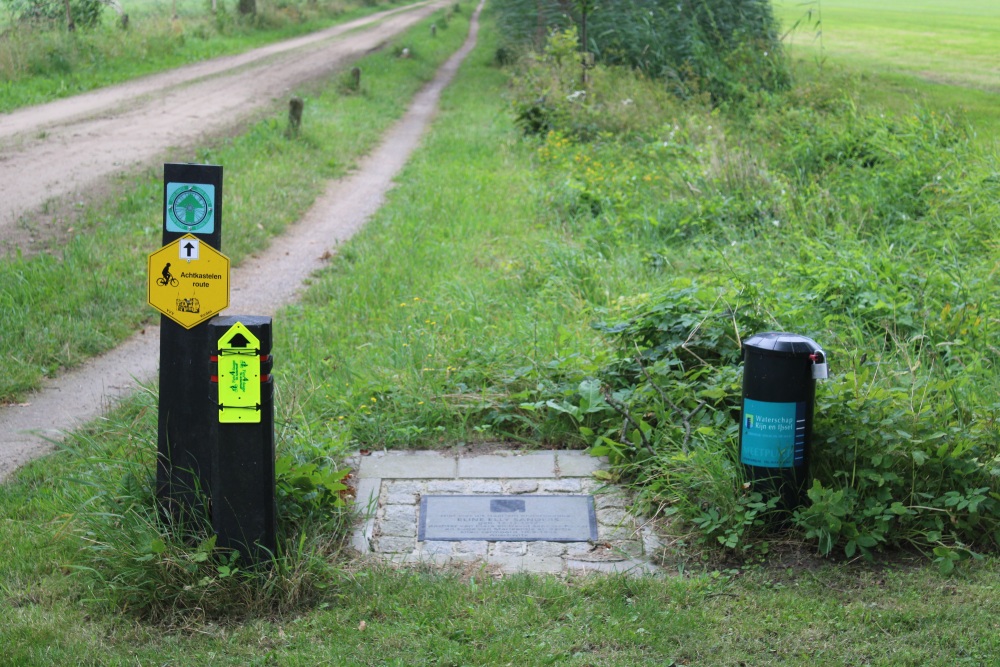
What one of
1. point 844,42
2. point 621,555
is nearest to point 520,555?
point 621,555

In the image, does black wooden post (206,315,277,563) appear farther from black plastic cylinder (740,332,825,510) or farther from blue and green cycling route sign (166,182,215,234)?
black plastic cylinder (740,332,825,510)

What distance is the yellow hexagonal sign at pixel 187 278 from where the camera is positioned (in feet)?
11.9

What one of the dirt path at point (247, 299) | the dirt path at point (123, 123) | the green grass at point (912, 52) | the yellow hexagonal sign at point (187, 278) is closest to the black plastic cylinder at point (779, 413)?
the yellow hexagonal sign at point (187, 278)

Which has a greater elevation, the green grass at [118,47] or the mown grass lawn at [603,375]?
the green grass at [118,47]

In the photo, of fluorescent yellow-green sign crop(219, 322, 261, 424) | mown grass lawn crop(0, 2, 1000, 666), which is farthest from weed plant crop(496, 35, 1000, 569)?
fluorescent yellow-green sign crop(219, 322, 261, 424)

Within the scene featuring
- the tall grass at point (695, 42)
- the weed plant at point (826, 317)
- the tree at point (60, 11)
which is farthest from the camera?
the tree at point (60, 11)

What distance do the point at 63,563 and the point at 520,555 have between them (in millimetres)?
1864

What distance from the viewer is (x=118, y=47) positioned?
23125mm

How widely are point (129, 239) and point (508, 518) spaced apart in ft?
21.6

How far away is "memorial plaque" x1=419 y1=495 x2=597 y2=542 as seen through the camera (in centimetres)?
429

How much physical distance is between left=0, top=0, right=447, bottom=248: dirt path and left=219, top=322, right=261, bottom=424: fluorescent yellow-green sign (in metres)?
6.89

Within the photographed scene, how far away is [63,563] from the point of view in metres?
3.86

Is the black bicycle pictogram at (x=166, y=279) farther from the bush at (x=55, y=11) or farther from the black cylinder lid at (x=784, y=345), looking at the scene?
the bush at (x=55, y=11)

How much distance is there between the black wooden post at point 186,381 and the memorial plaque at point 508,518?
3.45 ft
